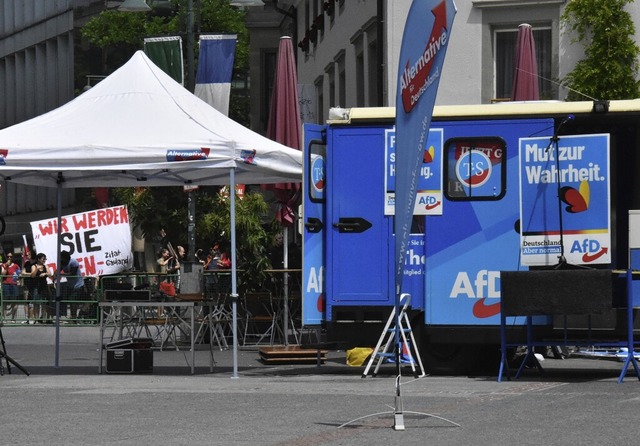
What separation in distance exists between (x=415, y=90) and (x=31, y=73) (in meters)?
87.7

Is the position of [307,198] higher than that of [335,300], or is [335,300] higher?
[307,198]

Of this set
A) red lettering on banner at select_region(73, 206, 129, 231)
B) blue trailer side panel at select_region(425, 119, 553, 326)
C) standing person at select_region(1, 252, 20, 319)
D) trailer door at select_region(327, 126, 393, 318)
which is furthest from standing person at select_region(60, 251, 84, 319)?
blue trailer side panel at select_region(425, 119, 553, 326)

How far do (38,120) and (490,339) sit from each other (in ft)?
17.9

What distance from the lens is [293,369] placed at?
19422mm

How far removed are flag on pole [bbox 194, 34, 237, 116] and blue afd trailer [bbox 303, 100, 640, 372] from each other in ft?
24.9

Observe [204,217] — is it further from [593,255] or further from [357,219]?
[593,255]

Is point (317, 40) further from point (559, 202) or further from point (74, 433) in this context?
point (74, 433)

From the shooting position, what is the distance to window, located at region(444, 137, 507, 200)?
17.2 meters

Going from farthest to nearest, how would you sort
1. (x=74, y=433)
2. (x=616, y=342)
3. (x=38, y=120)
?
(x=38, y=120) < (x=616, y=342) < (x=74, y=433)

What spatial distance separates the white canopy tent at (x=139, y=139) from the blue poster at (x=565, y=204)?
264 centimetres

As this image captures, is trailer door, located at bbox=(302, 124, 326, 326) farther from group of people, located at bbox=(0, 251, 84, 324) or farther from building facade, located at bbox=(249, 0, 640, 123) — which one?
group of people, located at bbox=(0, 251, 84, 324)

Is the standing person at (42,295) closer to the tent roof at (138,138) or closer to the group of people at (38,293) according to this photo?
the group of people at (38,293)

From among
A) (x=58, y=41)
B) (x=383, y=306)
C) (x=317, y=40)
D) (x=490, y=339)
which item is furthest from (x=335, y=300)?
(x=58, y=41)

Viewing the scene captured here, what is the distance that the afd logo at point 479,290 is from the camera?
17344 mm
